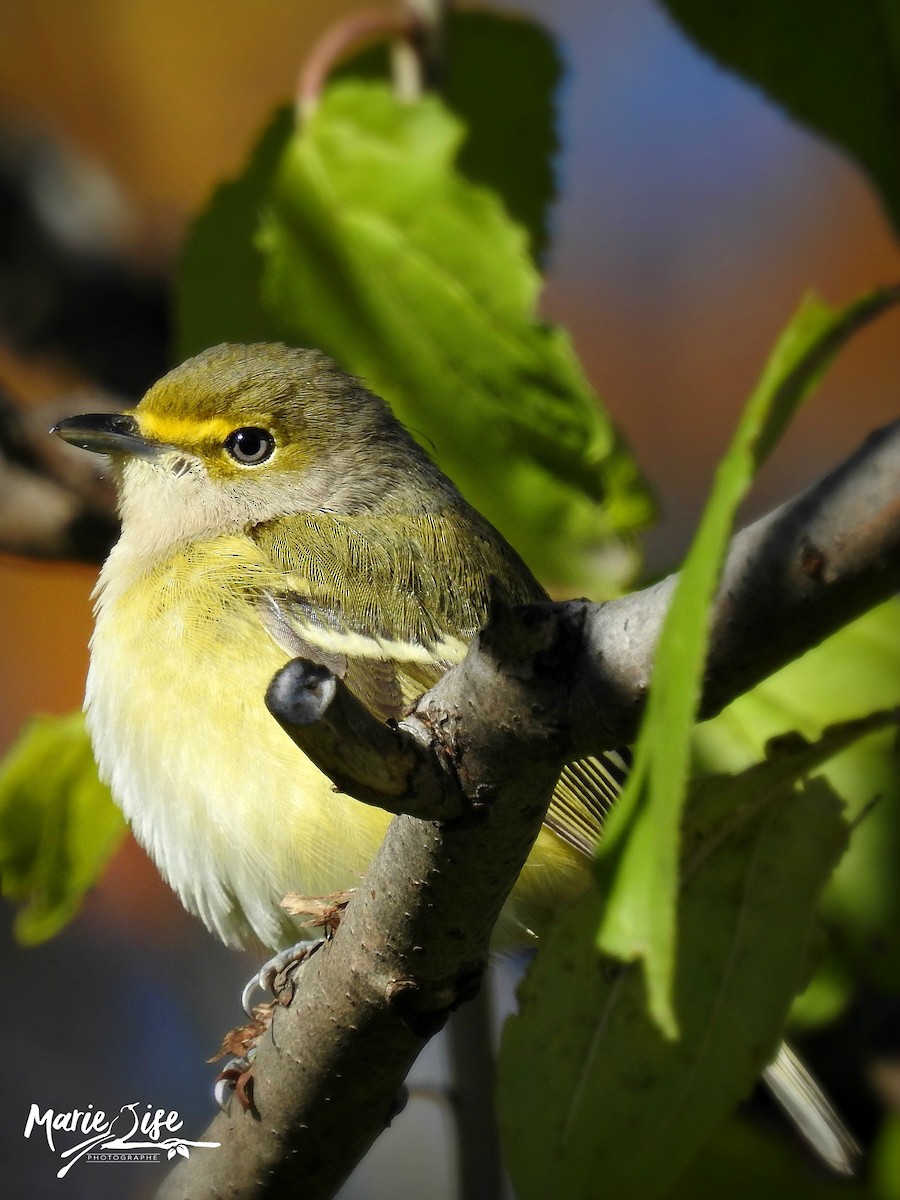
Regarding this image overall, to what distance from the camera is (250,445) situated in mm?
2920

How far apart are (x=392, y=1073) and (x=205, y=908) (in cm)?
80

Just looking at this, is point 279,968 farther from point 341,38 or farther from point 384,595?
point 341,38

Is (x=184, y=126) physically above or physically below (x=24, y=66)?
below

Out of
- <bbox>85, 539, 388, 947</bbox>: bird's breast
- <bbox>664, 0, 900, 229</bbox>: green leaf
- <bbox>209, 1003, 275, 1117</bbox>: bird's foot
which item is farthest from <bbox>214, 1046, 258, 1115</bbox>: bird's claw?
<bbox>664, 0, 900, 229</bbox>: green leaf

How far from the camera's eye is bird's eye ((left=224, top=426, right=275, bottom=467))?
2893mm

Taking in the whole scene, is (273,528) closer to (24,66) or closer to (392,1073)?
(392,1073)

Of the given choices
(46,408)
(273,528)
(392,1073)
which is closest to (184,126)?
(46,408)

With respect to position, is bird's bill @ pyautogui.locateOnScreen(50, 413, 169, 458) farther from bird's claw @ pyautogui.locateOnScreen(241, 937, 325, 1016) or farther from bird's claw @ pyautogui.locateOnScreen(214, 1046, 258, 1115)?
bird's claw @ pyautogui.locateOnScreen(214, 1046, 258, 1115)

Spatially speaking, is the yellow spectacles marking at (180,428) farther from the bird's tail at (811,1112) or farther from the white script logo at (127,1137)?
the bird's tail at (811,1112)

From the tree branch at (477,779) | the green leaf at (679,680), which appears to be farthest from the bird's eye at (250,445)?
the green leaf at (679,680)

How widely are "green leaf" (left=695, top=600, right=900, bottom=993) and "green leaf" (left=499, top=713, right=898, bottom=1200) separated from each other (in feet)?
1.60

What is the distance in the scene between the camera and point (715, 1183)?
7.18 ft

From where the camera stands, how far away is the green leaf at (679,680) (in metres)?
0.83

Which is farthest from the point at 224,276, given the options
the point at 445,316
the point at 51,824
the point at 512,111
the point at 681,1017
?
the point at 681,1017
